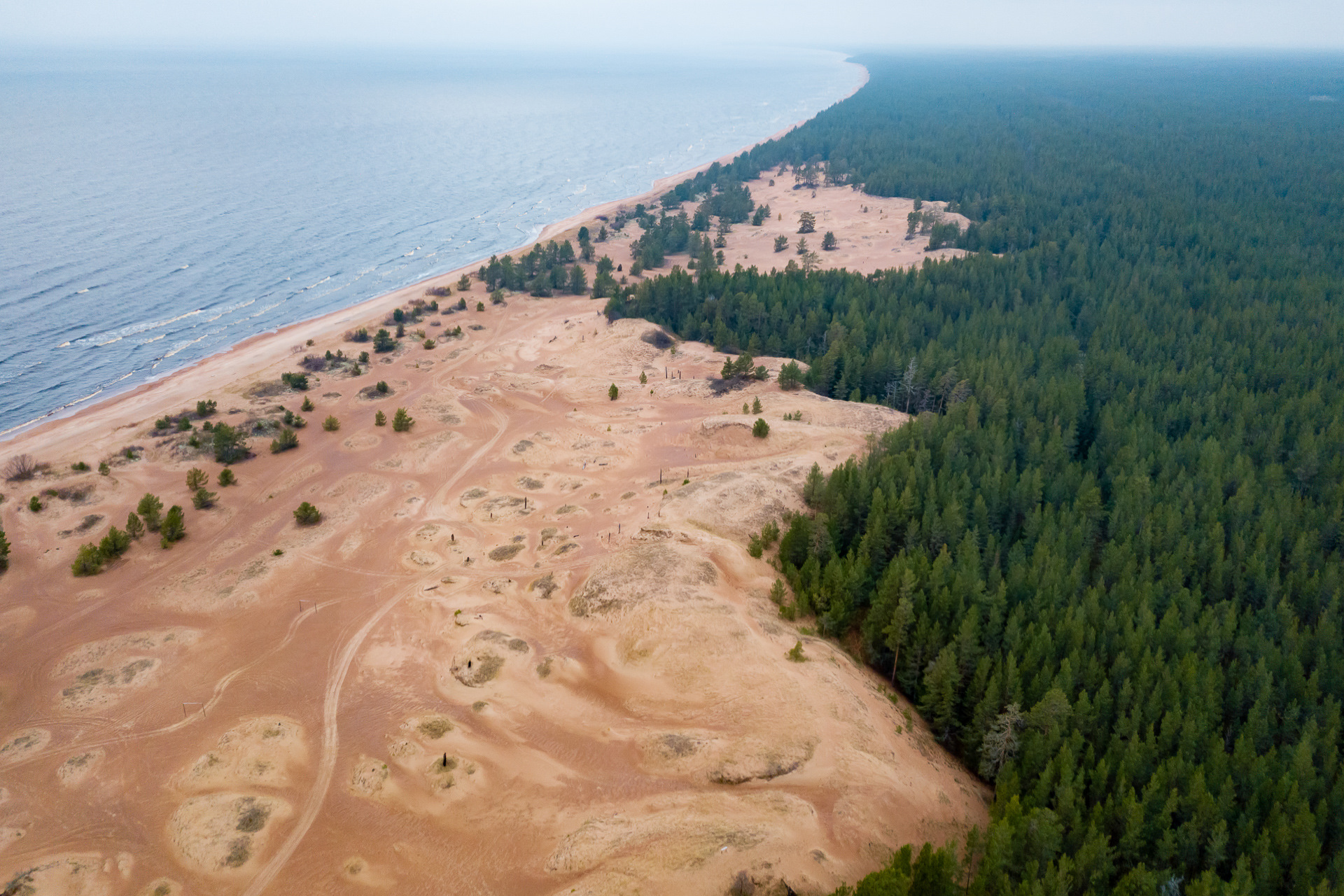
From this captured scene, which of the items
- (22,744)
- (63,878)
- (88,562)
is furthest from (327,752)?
(88,562)

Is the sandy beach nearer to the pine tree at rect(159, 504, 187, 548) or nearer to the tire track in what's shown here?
the tire track

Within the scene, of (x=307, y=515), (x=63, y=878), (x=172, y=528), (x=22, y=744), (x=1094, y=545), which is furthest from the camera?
(x=307, y=515)

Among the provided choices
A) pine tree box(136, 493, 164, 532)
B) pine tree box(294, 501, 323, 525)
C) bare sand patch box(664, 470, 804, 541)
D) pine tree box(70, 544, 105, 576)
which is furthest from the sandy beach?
pine tree box(294, 501, 323, 525)

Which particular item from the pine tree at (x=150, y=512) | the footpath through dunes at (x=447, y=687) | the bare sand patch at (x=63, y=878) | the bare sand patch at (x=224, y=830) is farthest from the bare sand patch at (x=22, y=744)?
the pine tree at (x=150, y=512)

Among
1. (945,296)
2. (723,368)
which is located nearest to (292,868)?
(723,368)

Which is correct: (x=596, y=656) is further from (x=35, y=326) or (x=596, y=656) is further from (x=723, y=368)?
(x=35, y=326)

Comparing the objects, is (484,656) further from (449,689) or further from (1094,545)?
(1094,545)

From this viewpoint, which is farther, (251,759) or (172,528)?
(172,528)

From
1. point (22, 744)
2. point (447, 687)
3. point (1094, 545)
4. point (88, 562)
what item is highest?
point (88, 562)
